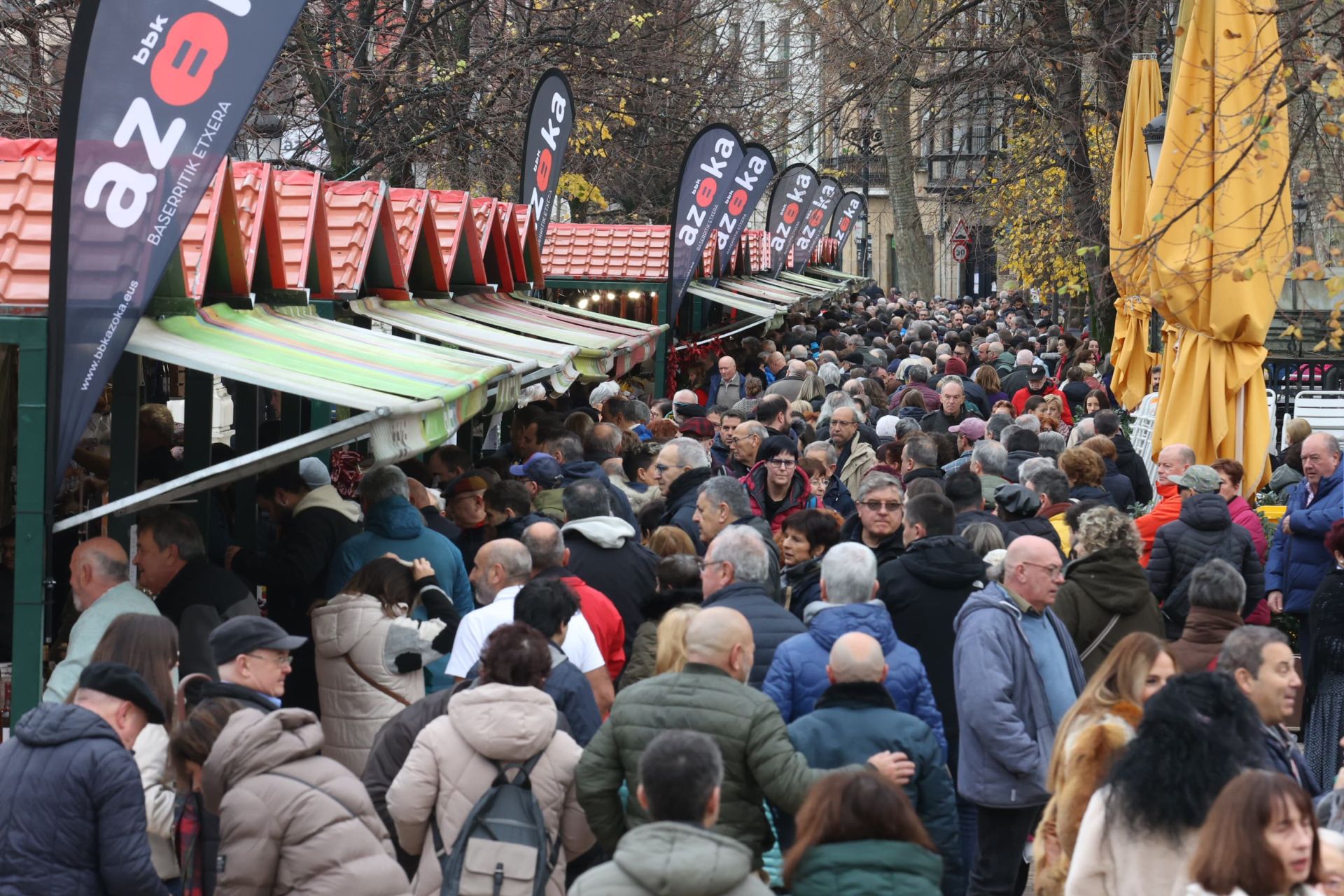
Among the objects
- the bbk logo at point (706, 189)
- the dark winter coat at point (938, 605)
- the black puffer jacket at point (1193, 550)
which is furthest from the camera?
the bbk logo at point (706, 189)

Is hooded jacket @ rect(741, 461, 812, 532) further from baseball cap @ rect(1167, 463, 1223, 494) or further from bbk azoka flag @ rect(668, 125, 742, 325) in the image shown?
bbk azoka flag @ rect(668, 125, 742, 325)

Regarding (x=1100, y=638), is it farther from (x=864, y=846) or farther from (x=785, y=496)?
(x=785, y=496)

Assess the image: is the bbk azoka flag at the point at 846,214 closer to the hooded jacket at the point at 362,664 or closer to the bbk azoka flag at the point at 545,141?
the bbk azoka flag at the point at 545,141

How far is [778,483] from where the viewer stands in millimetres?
9945

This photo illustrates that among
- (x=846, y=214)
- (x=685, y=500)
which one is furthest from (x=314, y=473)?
(x=846, y=214)

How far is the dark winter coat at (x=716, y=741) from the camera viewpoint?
4.93 m

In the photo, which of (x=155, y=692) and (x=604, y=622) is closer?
(x=155, y=692)

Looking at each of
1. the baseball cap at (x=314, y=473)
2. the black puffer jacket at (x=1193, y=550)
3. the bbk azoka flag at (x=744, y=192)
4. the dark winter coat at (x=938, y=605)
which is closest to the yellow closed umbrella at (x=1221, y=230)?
the black puffer jacket at (x=1193, y=550)

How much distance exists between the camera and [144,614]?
16.3 ft

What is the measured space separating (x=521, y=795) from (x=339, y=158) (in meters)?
16.4

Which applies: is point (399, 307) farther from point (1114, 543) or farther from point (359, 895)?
point (359, 895)

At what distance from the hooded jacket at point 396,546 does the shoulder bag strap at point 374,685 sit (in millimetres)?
929

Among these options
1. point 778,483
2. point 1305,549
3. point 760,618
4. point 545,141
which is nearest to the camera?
point 760,618

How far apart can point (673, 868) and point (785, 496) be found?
6.33 m
